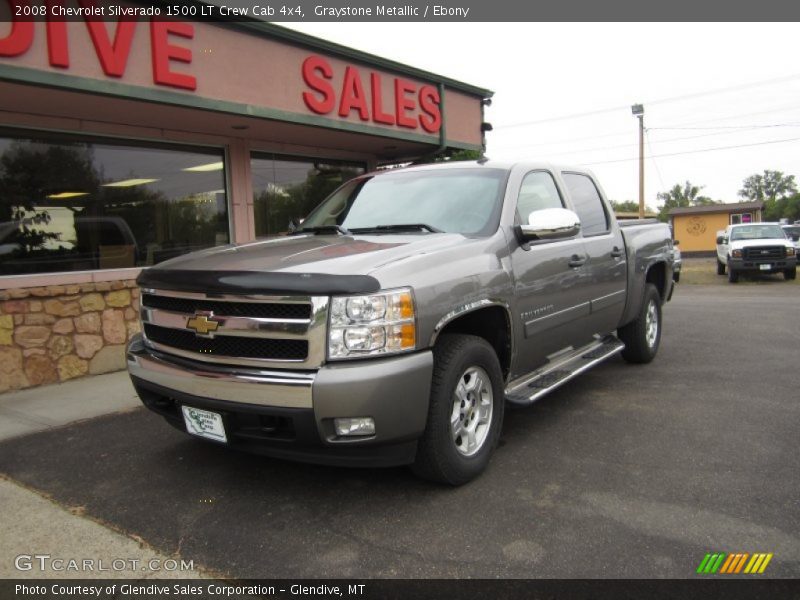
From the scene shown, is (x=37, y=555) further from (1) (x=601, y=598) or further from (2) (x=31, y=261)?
(2) (x=31, y=261)

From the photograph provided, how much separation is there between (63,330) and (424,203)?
14.3ft

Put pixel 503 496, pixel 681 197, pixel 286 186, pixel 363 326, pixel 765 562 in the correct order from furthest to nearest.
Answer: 1. pixel 681 197
2. pixel 286 186
3. pixel 503 496
4. pixel 363 326
5. pixel 765 562

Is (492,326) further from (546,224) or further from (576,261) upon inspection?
(576,261)

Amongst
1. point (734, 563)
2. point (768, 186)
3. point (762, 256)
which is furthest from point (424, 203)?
point (768, 186)

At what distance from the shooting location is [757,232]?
18.5m

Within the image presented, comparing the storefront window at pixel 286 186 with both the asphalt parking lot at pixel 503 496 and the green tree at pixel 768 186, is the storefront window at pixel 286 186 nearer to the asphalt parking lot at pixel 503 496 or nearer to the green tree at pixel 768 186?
the asphalt parking lot at pixel 503 496

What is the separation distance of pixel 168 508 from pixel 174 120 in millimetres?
5333

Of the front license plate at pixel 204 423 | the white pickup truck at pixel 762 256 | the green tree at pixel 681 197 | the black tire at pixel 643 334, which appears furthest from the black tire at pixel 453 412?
the green tree at pixel 681 197

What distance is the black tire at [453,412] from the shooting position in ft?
10.3

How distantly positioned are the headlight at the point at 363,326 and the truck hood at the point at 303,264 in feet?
0.22

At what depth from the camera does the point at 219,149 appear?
27.6 feet

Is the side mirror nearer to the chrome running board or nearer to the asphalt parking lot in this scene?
the chrome running board

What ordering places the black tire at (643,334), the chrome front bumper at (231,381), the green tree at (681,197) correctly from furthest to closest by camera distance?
the green tree at (681,197)
the black tire at (643,334)
the chrome front bumper at (231,381)

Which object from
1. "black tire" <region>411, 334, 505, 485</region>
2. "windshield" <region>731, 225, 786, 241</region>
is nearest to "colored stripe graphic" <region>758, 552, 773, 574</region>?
"black tire" <region>411, 334, 505, 485</region>
